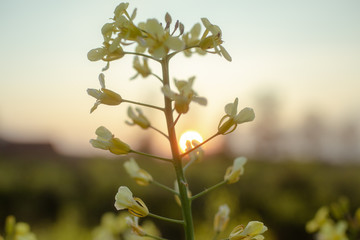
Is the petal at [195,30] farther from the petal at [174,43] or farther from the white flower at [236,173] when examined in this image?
the white flower at [236,173]

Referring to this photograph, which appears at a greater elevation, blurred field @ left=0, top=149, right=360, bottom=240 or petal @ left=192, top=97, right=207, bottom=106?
petal @ left=192, top=97, right=207, bottom=106

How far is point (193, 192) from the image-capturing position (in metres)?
9.29

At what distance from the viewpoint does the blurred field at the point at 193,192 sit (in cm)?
818

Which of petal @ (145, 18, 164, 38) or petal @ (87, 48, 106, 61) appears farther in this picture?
petal @ (87, 48, 106, 61)

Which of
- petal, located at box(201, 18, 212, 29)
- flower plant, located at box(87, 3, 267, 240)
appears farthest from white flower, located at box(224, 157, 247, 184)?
petal, located at box(201, 18, 212, 29)

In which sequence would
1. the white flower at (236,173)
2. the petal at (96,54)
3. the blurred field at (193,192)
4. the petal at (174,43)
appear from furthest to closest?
1. the blurred field at (193,192)
2. the white flower at (236,173)
3. the petal at (96,54)
4. the petal at (174,43)

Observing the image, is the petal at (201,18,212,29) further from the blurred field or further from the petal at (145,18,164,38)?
the blurred field

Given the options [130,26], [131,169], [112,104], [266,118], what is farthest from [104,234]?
[266,118]

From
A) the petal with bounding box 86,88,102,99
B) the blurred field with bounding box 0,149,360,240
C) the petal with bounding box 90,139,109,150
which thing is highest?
the petal with bounding box 86,88,102,99

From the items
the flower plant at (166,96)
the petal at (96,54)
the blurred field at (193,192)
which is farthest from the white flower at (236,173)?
the blurred field at (193,192)

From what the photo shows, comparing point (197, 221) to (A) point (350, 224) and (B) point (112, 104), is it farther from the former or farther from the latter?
(B) point (112, 104)

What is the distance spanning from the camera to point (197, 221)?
8.13 meters

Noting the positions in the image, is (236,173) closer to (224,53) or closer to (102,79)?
(224,53)

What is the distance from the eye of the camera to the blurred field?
8.18 metres
